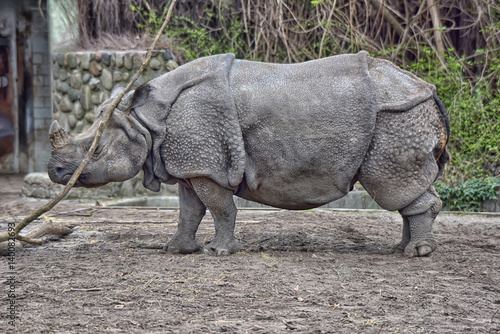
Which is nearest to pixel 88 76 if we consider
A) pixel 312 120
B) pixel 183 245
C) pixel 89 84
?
pixel 89 84

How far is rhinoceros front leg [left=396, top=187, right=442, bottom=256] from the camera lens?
5.89 metres

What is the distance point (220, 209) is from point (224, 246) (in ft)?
1.09

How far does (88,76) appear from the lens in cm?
1124

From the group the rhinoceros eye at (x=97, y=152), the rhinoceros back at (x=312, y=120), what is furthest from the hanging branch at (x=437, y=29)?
the rhinoceros eye at (x=97, y=152)

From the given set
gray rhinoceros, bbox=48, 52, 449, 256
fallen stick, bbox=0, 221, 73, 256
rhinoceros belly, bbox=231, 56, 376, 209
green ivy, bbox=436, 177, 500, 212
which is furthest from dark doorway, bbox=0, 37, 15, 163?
rhinoceros belly, bbox=231, 56, 376, 209

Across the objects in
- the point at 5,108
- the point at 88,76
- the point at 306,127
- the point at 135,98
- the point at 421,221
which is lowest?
the point at 5,108

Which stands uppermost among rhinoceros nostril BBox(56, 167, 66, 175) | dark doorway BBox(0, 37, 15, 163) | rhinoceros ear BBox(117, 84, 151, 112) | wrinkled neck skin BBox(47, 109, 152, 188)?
rhinoceros ear BBox(117, 84, 151, 112)

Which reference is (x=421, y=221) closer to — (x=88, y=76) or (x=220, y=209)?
(x=220, y=209)

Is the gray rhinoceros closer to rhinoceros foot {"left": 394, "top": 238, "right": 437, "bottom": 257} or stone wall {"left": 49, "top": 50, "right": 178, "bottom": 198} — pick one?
rhinoceros foot {"left": 394, "top": 238, "right": 437, "bottom": 257}

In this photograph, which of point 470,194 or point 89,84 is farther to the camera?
point 89,84

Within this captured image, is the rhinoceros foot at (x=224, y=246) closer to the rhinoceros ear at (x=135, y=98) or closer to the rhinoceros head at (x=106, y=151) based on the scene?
the rhinoceros head at (x=106, y=151)

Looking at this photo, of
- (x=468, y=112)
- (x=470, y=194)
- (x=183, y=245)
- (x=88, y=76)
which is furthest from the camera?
(x=88, y=76)

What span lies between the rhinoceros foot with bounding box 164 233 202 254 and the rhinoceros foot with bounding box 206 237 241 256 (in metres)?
0.20

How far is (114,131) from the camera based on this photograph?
5.86m
